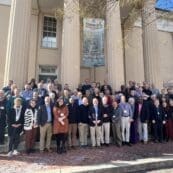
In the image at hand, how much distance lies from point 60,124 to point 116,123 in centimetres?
245

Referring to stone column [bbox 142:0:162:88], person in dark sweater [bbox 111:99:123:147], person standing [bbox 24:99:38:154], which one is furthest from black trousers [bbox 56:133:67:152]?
stone column [bbox 142:0:162:88]

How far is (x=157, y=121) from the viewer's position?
11867mm

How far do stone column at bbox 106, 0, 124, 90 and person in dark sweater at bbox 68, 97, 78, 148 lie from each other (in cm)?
468

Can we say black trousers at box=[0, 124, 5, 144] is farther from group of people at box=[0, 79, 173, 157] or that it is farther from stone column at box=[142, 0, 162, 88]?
stone column at box=[142, 0, 162, 88]

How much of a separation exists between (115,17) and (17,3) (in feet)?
17.0

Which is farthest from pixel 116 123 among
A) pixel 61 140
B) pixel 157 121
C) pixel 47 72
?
pixel 47 72

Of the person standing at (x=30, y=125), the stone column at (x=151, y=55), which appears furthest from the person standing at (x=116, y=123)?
the stone column at (x=151, y=55)

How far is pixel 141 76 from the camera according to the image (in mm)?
21031

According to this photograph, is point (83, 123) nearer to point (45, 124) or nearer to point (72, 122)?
point (72, 122)

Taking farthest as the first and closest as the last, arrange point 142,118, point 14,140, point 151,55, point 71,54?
point 151,55 < point 71,54 < point 142,118 < point 14,140

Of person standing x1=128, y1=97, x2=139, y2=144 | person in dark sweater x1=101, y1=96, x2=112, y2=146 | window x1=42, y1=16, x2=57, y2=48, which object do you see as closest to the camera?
person in dark sweater x1=101, y1=96, x2=112, y2=146

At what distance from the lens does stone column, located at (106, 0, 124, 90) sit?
14734 millimetres

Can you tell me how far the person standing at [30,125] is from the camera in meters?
9.48

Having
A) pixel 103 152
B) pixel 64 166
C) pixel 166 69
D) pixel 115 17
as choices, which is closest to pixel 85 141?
pixel 103 152
